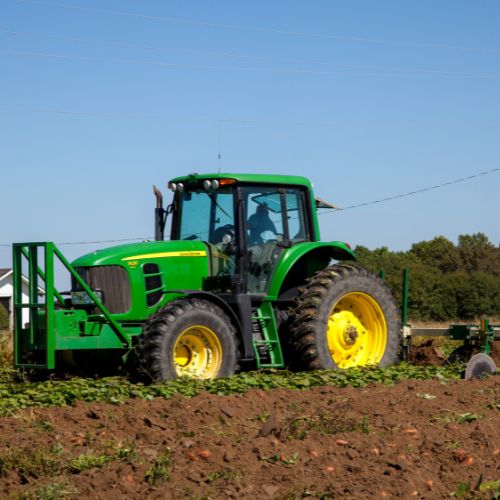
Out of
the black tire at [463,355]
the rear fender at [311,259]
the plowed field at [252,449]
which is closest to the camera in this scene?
the plowed field at [252,449]

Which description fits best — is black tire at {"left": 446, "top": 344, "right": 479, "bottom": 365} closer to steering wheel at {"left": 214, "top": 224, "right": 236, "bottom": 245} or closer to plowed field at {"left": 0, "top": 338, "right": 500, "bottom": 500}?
steering wheel at {"left": 214, "top": 224, "right": 236, "bottom": 245}

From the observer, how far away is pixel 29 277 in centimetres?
1086

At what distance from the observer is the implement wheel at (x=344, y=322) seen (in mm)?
11641

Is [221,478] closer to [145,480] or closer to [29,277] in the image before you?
[145,480]

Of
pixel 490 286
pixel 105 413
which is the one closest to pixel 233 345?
pixel 105 413

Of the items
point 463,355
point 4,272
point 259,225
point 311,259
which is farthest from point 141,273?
point 4,272

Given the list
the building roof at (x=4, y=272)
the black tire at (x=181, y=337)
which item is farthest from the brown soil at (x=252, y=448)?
the building roof at (x=4, y=272)

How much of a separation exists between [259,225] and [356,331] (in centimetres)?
193

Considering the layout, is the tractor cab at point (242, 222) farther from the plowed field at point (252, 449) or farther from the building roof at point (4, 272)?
the building roof at point (4, 272)

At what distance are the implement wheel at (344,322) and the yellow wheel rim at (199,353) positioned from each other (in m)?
1.18

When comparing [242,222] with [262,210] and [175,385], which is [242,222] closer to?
[262,210]

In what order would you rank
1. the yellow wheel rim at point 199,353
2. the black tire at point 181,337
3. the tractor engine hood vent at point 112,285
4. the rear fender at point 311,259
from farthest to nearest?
the rear fender at point 311,259
the tractor engine hood vent at point 112,285
the yellow wheel rim at point 199,353
the black tire at point 181,337

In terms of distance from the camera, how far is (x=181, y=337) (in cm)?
1067

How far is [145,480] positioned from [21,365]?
4.73 meters
